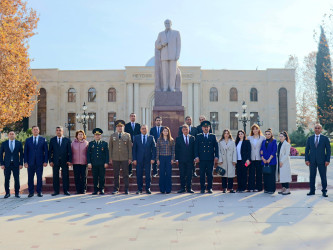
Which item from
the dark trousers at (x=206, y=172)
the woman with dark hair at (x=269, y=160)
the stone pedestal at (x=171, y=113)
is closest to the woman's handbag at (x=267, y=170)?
the woman with dark hair at (x=269, y=160)

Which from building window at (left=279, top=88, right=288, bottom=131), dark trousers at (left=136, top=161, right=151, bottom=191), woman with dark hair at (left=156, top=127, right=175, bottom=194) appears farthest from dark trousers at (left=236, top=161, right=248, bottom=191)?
building window at (left=279, top=88, right=288, bottom=131)

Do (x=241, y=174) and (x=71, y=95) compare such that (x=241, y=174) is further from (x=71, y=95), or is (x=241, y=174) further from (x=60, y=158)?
(x=71, y=95)

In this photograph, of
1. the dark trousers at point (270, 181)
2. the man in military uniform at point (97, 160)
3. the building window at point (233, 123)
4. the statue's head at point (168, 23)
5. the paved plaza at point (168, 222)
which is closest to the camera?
the paved plaza at point (168, 222)

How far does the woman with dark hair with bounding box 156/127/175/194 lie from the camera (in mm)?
9438

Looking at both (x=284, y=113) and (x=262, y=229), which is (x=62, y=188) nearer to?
(x=262, y=229)

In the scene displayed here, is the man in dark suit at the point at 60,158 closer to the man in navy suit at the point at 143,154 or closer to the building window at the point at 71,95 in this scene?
the man in navy suit at the point at 143,154

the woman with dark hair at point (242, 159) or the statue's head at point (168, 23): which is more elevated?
the statue's head at point (168, 23)

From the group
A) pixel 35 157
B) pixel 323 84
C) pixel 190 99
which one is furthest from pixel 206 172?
pixel 190 99

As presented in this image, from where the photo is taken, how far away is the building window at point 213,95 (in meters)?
40.0

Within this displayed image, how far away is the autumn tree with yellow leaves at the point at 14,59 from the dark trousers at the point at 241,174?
14509 mm

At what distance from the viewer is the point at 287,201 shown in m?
8.09

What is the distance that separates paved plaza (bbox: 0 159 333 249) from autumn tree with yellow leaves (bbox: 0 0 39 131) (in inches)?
500

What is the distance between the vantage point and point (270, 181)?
9.33m

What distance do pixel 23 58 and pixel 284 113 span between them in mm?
29499
